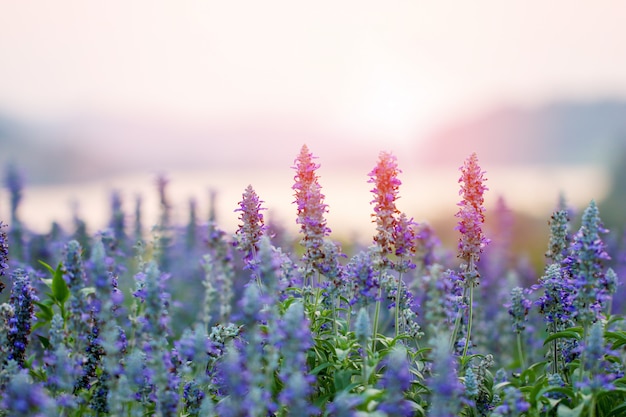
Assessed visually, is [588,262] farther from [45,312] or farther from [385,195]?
[45,312]

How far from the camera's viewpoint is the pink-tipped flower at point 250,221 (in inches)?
248

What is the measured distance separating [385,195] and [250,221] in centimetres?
115

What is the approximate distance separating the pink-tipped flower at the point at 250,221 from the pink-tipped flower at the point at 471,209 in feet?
5.57

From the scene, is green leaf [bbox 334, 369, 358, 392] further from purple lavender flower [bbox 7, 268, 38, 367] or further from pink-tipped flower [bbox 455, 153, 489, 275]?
purple lavender flower [bbox 7, 268, 38, 367]

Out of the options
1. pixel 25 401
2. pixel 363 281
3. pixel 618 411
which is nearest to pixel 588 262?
pixel 618 411

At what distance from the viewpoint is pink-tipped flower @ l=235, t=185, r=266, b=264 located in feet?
20.7

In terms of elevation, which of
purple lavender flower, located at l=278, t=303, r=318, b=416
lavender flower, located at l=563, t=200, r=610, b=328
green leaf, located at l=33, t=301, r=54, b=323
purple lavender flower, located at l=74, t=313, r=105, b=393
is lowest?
purple lavender flower, located at l=74, t=313, r=105, b=393

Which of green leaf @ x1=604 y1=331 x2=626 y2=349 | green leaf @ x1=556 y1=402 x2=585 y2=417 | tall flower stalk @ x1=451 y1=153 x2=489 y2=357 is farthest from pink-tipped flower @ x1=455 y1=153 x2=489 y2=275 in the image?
green leaf @ x1=556 y1=402 x2=585 y2=417

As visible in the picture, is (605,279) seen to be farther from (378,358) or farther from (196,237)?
(196,237)

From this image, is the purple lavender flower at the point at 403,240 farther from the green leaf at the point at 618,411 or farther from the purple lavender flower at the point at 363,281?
the green leaf at the point at 618,411

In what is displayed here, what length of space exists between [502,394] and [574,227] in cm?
862

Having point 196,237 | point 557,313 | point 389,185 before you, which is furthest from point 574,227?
point 389,185

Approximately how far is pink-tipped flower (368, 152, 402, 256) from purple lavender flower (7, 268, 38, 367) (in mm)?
2943

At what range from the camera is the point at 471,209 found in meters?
6.45
